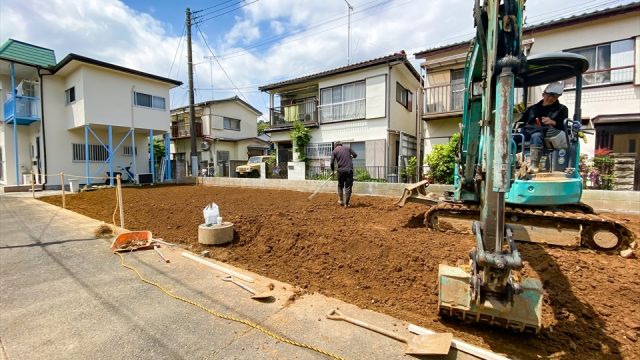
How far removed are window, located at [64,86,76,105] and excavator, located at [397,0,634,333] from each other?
17.6m

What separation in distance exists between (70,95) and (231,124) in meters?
11.2

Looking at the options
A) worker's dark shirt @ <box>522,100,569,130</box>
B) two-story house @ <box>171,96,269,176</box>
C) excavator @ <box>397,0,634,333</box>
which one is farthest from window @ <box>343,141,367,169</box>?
two-story house @ <box>171,96,269,176</box>

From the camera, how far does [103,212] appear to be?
7797mm

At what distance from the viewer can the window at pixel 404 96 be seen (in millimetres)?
14023

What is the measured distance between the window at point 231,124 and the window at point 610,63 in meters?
22.2

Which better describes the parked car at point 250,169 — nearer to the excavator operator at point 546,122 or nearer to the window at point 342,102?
the window at point 342,102

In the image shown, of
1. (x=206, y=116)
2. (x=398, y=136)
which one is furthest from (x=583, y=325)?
(x=206, y=116)

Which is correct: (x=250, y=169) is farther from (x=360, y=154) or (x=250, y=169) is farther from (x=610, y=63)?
(x=610, y=63)

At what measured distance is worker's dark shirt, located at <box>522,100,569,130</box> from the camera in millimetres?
4035

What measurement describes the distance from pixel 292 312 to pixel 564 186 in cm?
399

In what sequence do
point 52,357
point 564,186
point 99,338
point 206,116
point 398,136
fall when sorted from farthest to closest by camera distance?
point 206,116, point 398,136, point 564,186, point 99,338, point 52,357

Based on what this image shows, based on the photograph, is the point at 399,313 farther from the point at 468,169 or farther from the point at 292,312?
the point at 468,169

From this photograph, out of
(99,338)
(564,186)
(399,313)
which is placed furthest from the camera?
(564,186)

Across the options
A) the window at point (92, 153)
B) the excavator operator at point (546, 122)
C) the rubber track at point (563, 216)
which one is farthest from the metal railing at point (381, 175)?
the window at point (92, 153)
